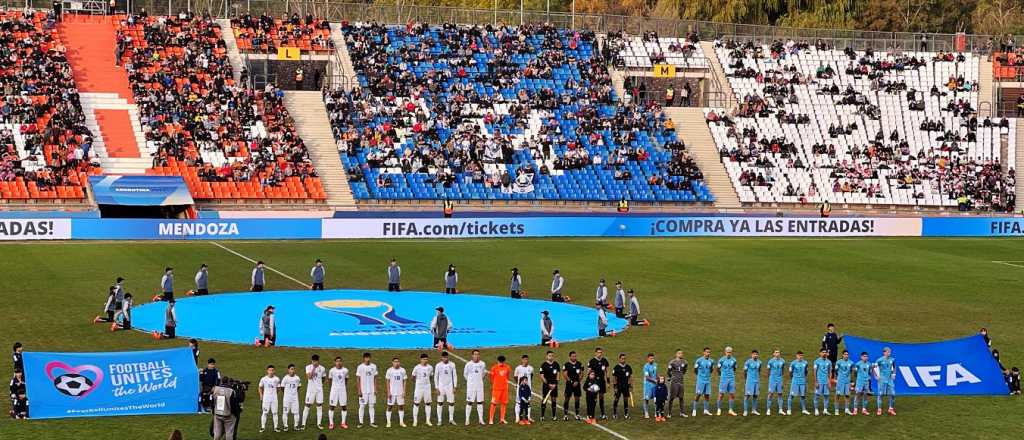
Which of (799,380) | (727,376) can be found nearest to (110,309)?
(727,376)

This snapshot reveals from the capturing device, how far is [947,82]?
8919 centimetres

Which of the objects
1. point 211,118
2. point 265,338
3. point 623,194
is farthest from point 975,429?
point 211,118

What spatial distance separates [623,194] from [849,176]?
15.0 metres

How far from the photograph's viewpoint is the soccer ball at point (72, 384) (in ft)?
83.6

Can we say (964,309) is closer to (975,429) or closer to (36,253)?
(975,429)

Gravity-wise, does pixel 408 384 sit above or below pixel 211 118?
below

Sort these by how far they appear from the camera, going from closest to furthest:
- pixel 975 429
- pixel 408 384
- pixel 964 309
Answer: pixel 975 429 < pixel 408 384 < pixel 964 309

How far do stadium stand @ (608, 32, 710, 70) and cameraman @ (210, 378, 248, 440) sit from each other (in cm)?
6519

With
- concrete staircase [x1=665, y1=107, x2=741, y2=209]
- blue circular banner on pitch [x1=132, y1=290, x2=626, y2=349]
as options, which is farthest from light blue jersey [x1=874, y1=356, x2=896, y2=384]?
concrete staircase [x1=665, y1=107, x2=741, y2=209]

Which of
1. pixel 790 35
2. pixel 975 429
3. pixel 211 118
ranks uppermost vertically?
pixel 790 35

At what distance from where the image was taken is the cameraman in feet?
77.9

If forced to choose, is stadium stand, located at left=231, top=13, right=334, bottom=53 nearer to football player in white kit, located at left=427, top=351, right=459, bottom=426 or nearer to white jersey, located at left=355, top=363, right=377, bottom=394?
football player in white kit, located at left=427, top=351, right=459, bottom=426

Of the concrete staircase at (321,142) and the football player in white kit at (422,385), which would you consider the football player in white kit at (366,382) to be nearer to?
the football player in white kit at (422,385)

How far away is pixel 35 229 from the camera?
56219 millimetres
